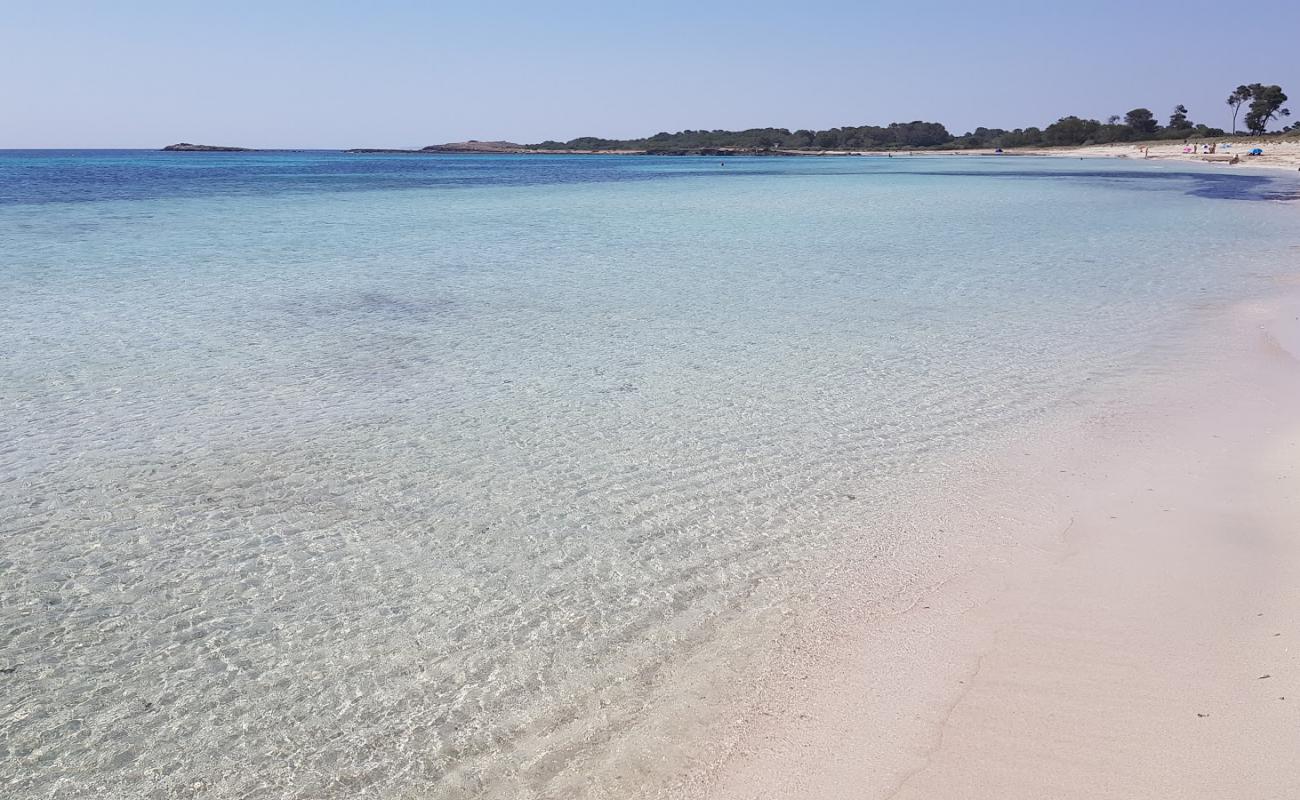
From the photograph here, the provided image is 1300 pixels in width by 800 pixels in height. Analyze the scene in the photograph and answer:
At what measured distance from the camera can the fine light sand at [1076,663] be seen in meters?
3.16

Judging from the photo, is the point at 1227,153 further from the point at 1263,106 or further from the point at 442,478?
the point at 442,478

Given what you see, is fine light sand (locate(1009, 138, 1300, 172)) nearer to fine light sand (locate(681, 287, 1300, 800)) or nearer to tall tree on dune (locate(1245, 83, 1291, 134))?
tall tree on dune (locate(1245, 83, 1291, 134))

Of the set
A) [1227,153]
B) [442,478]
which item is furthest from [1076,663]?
[1227,153]

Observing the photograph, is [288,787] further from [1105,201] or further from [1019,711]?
[1105,201]

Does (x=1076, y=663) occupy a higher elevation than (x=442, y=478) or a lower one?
lower

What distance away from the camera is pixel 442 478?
6.06m

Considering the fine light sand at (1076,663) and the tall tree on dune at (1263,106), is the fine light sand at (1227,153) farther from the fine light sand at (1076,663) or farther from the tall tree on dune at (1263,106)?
the fine light sand at (1076,663)

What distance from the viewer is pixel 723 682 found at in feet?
12.5

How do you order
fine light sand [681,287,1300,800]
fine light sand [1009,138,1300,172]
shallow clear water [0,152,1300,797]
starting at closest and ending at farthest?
fine light sand [681,287,1300,800] → shallow clear water [0,152,1300,797] → fine light sand [1009,138,1300,172]

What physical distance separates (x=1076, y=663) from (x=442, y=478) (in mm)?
4033

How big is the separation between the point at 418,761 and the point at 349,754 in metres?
0.28

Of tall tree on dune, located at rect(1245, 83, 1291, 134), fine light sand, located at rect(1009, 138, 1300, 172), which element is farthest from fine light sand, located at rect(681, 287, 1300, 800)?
tall tree on dune, located at rect(1245, 83, 1291, 134)

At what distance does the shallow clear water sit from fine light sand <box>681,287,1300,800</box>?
62cm

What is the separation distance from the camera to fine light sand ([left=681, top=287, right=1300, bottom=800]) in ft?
10.4
